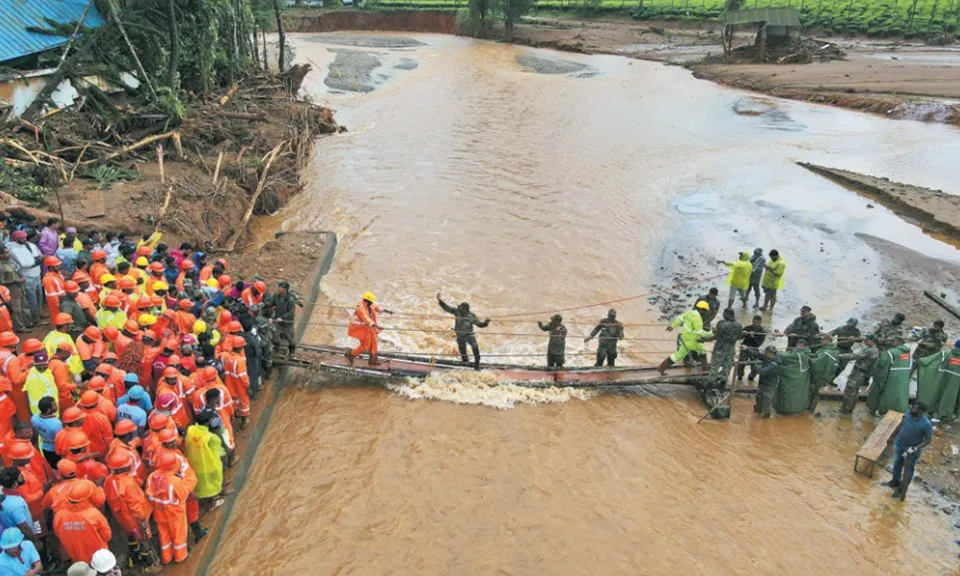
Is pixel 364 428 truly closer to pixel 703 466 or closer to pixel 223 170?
pixel 703 466

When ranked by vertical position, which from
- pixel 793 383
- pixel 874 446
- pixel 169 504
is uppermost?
pixel 169 504

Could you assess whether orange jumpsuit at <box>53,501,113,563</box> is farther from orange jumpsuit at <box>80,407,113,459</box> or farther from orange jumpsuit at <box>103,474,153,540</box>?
orange jumpsuit at <box>80,407,113,459</box>

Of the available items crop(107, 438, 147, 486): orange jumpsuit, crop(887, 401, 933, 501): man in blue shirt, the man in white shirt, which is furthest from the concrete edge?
crop(887, 401, 933, 501): man in blue shirt

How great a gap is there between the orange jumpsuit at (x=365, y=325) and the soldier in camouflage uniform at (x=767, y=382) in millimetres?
6482

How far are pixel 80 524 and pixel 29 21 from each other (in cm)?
1989

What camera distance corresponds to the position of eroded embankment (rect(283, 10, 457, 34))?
237 feet

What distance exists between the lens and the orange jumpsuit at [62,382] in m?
7.96

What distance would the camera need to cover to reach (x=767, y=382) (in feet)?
35.0

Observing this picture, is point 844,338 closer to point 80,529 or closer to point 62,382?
point 80,529

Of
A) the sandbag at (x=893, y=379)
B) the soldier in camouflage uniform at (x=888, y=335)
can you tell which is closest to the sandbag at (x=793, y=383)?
the sandbag at (x=893, y=379)

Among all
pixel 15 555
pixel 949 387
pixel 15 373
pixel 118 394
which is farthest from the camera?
pixel 949 387

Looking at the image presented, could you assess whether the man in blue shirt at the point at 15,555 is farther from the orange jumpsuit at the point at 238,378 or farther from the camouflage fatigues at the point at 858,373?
the camouflage fatigues at the point at 858,373

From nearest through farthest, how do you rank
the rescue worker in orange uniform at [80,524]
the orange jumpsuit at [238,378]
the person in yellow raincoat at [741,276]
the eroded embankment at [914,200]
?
the rescue worker in orange uniform at [80,524] → the orange jumpsuit at [238,378] → the person in yellow raincoat at [741,276] → the eroded embankment at [914,200]

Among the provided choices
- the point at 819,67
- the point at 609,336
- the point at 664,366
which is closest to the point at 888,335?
the point at 664,366
